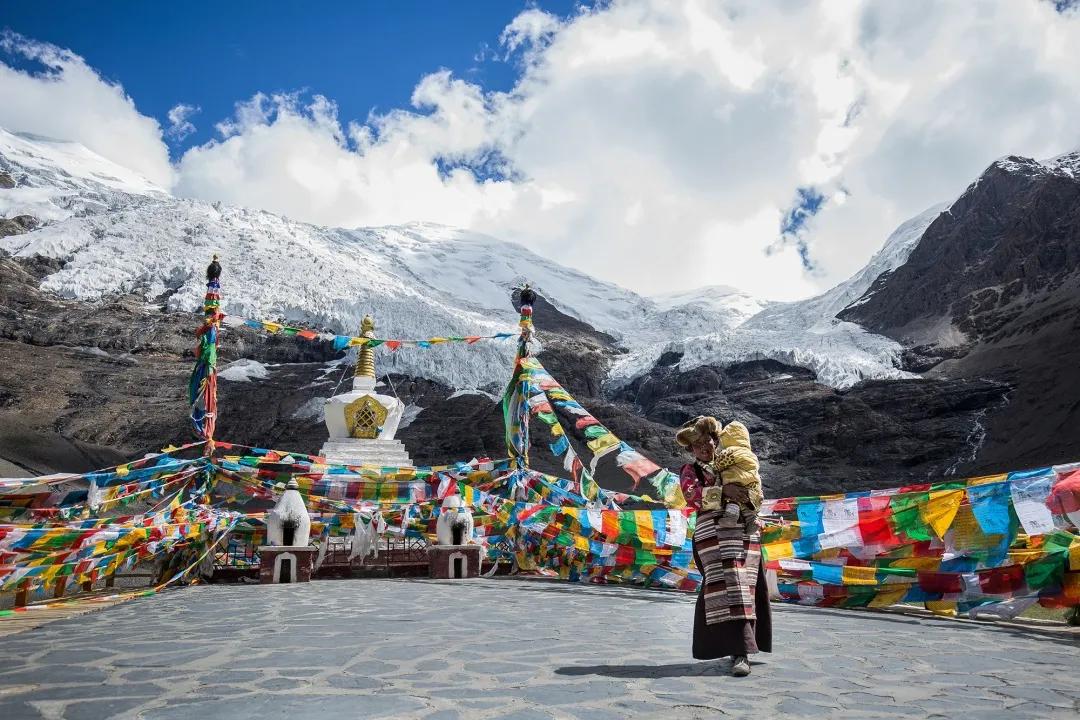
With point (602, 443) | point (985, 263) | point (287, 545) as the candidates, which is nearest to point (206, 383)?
point (287, 545)

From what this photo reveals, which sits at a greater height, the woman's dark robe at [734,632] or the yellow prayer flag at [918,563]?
the yellow prayer flag at [918,563]

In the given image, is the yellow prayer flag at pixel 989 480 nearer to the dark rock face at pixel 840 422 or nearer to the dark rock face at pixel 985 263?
the dark rock face at pixel 840 422

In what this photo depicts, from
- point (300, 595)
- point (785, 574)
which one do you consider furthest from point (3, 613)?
point (785, 574)

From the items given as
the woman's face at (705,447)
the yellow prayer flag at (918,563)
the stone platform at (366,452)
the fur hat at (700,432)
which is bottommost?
the yellow prayer flag at (918,563)

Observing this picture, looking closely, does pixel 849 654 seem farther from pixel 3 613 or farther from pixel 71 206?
pixel 71 206

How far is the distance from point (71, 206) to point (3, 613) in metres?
73.8

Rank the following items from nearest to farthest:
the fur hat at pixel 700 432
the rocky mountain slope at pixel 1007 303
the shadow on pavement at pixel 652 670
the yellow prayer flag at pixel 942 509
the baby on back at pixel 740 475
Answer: the shadow on pavement at pixel 652 670
the baby on back at pixel 740 475
the fur hat at pixel 700 432
the yellow prayer flag at pixel 942 509
the rocky mountain slope at pixel 1007 303

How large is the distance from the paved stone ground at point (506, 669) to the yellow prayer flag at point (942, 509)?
0.90 m

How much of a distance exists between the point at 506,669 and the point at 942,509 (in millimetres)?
4845

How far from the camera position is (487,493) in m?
13.0

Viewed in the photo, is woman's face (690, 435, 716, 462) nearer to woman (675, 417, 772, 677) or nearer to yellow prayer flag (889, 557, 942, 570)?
woman (675, 417, 772, 677)

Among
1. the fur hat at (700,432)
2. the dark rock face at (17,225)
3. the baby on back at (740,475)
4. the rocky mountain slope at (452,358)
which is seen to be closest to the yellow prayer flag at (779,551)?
the fur hat at (700,432)

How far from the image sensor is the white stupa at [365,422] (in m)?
18.7

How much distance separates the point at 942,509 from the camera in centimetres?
658
